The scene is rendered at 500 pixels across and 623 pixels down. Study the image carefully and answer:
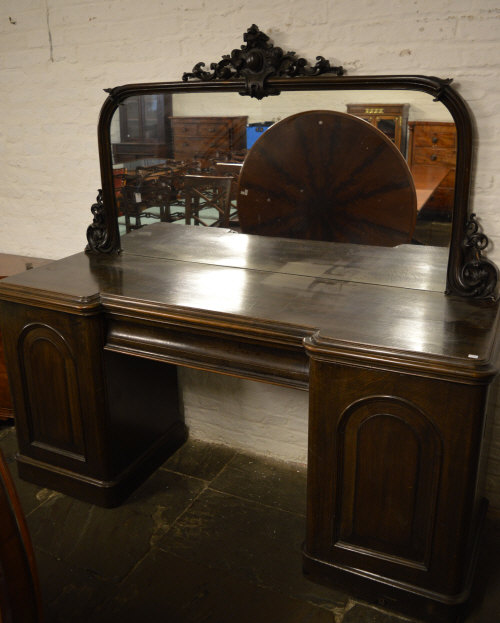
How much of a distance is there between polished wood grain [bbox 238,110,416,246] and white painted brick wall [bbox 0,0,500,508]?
0.79 feet

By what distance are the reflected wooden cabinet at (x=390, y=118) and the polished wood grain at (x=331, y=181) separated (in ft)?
0.07

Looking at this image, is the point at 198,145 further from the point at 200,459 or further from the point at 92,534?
the point at 92,534

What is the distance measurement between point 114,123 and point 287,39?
0.85 metres

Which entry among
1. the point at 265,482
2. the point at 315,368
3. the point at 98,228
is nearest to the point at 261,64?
the point at 98,228

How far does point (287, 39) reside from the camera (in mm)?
2248

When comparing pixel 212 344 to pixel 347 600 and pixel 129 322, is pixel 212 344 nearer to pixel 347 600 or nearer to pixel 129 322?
pixel 129 322

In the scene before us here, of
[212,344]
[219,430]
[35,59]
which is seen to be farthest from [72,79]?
[219,430]

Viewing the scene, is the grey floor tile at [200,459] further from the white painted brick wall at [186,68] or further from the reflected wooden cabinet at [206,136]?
the reflected wooden cabinet at [206,136]

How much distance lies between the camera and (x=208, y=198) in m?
2.49

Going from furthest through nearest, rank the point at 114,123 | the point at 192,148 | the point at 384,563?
1. the point at 114,123
2. the point at 192,148
3. the point at 384,563

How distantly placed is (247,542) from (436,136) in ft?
5.42

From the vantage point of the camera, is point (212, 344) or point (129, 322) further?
point (129, 322)

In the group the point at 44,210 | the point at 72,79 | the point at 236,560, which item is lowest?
the point at 236,560

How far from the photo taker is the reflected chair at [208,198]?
2.44 metres
